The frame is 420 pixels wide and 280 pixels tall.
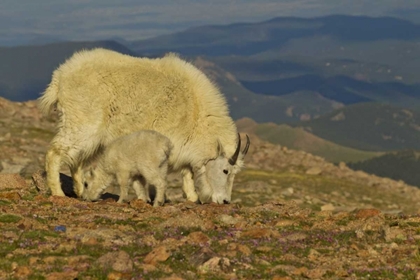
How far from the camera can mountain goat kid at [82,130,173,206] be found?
1953 cm

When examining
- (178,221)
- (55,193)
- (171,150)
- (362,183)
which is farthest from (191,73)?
(362,183)

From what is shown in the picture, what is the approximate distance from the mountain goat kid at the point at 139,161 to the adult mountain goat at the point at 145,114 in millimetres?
731

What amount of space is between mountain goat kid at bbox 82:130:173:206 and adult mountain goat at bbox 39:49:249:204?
2.40 ft

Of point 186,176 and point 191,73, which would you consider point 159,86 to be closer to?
point 191,73

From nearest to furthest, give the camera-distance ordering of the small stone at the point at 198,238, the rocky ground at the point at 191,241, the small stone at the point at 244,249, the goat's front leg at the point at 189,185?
1. the rocky ground at the point at 191,241
2. the small stone at the point at 244,249
3. the small stone at the point at 198,238
4. the goat's front leg at the point at 189,185

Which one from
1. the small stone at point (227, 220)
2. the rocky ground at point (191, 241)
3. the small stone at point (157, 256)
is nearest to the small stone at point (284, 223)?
the rocky ground at point (191, 241)

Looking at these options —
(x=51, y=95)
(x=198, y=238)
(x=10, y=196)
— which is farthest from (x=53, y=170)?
(x=198, y=238)

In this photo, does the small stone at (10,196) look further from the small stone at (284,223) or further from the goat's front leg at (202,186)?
the small stone at (284,223)

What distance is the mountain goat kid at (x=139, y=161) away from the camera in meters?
19.5

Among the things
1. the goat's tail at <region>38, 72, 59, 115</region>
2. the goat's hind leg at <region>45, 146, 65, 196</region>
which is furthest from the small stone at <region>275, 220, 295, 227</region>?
the goat's tail at <region>38, 72, 59, 115</region>

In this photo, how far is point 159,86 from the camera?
21.1 m

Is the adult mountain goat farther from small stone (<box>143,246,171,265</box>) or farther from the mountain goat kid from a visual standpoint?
small stone (<box>143,246,171,265</box>)

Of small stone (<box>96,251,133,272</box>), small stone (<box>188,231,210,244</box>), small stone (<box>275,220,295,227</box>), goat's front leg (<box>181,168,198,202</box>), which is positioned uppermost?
small stone (<box>96,251,133,272</box>)

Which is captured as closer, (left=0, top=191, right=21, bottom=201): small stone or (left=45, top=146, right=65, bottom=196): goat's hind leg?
(left=0, top=191, right=21, bottom=201): small stone
